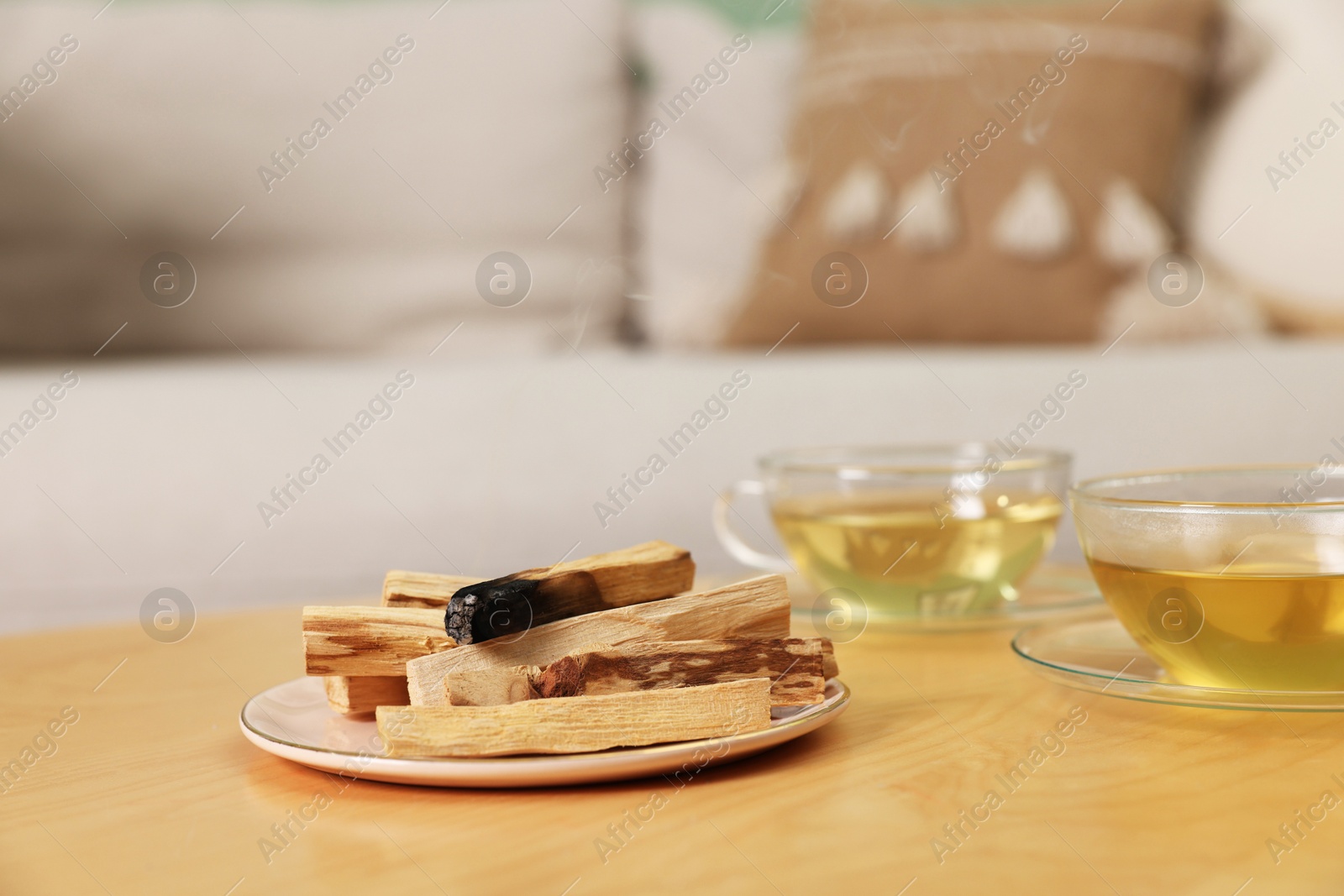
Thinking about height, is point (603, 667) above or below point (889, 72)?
below

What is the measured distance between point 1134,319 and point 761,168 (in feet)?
2.32

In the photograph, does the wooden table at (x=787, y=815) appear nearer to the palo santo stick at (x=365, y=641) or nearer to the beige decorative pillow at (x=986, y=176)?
the palo santo stick at (x=365, y=641)

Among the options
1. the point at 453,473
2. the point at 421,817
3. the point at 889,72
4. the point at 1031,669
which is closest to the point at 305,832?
the point at 421,817

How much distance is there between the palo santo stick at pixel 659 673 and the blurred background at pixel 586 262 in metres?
0.90

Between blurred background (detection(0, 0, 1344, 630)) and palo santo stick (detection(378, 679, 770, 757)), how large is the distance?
36.3 inches

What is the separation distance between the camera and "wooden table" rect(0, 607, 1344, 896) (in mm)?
350

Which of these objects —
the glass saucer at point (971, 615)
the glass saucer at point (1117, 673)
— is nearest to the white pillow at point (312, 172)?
the glass saucer at point (971, 615)

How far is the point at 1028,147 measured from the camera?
1687 mm

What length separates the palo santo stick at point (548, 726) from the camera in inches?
16.7

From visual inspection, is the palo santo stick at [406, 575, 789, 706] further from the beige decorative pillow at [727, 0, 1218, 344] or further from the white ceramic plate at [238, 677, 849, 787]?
the beige decorative pillow at [727, 0, 1218, 344]

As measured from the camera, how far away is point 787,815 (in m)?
0.40

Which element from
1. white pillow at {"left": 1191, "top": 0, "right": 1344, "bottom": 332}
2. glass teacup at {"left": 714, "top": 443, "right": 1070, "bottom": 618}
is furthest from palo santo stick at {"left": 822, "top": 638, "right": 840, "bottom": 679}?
white pillow at {"left": 1191, "top": 0, "right": 1344, "bottom": 332}

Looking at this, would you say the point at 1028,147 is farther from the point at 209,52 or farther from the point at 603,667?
the point at 603,667

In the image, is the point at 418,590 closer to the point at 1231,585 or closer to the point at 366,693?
the point at 366,693
